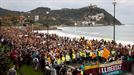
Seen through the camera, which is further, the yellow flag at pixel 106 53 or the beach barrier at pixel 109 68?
the yellow flag at pixel 106 53

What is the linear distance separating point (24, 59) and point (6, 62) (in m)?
4.57

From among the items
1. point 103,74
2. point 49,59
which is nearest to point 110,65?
point 103,74

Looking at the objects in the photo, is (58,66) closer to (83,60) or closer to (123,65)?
(123,65)

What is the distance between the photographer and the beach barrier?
18.7 m

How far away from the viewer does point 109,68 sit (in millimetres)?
19344

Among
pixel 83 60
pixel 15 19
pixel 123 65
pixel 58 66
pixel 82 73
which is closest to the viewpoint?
pixel 82 73

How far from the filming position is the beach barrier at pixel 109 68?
61.2 feet

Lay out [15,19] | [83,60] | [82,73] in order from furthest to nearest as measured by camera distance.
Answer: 1. [15,19]
2. [83,60]
3. [82,73]

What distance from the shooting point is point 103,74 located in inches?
751

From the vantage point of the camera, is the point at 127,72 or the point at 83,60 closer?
the point at 127,72

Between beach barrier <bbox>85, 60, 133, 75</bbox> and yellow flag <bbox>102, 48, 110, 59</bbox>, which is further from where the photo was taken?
yellow flag <bbox>102, 48, 110, 59</bbox>

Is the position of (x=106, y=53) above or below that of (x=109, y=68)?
above

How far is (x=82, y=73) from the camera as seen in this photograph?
17.5m

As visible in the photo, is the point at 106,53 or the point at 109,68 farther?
the point at 106,53
